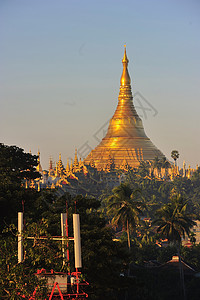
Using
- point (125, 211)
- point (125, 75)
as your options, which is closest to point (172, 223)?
point (125, 211)

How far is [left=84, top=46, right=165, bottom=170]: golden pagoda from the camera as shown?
518 ft

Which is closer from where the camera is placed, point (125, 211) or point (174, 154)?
point (125, 211)

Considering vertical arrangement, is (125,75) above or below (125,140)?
above

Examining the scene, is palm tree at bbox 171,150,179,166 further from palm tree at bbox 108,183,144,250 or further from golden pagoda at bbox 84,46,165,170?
palm tree at bbox 108,183,144,250

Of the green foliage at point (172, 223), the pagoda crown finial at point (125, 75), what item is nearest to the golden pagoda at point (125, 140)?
the pagoda crown finial at point (125, 75)

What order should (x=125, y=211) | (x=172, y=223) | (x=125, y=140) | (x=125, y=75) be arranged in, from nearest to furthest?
1. (x=172, y=223)
2. (x=125, y=211)
3. (x=125, y=75)
4. (x=125, y=140)

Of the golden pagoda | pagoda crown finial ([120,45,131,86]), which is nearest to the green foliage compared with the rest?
the golden pagoda

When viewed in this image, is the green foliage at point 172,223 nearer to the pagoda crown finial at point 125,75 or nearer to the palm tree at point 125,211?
the palm tree at point 125,211

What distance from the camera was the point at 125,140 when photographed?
525ft

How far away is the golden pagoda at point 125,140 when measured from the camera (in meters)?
158

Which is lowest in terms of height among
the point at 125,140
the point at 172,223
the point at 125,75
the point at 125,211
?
the point at 172,223

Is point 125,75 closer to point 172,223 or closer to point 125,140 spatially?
point 125,140

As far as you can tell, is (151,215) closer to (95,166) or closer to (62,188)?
(62,188)

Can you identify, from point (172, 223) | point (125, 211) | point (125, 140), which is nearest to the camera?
point (172, 223)
